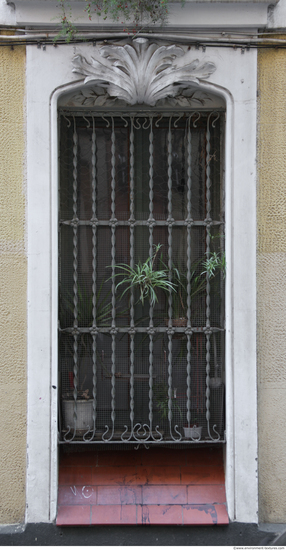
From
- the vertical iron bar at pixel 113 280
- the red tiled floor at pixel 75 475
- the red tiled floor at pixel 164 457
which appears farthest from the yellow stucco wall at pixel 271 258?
the red tiled floor at pixel 75 475

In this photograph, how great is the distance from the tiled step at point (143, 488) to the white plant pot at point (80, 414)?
0.30 metres

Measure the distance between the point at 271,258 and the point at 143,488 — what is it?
2092mm

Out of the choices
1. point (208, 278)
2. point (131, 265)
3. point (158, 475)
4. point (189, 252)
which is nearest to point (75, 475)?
point (158, 475)

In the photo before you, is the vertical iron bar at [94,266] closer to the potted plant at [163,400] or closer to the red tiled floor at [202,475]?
the potted plant at [163,400]

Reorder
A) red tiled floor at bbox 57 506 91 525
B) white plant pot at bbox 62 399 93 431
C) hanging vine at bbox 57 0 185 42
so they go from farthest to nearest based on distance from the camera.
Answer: white plant pot at bbox 62 399 93 431
red tiled floor at bbox 57 506 91 525
hanging vine at bbox 57 0 185 42

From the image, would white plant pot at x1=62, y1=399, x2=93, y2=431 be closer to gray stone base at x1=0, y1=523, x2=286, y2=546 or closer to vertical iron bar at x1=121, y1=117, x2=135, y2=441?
vertical iron bar at x1=121, y1=117, x2=135, y2=441

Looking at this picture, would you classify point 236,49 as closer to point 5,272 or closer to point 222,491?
point 5,272

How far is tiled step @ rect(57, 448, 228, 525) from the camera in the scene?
3.16 m

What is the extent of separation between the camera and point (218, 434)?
131 inches

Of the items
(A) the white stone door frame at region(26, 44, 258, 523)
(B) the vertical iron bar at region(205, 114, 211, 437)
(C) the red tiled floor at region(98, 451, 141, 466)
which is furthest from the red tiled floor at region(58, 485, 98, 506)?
(B) the vertical iron bar at region(205, 114, 211, 437)

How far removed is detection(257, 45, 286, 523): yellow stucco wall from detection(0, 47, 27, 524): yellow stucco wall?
73.7 inches

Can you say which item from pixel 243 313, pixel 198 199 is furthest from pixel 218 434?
pixel 198 199

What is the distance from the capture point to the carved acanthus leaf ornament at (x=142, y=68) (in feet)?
10.4

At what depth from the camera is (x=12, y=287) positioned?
3.24 metres
